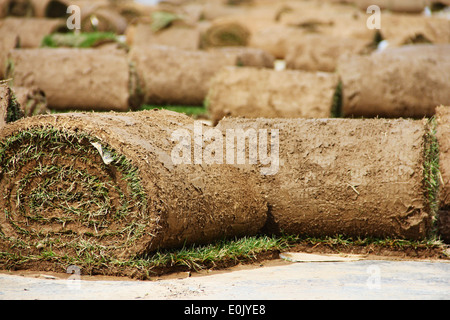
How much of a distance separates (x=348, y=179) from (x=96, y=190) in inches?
70.7

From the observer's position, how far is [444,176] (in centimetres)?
453

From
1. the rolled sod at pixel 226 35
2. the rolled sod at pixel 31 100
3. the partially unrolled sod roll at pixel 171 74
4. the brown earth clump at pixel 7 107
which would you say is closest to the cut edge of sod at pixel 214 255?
the brown earth clump at pixel 7 107

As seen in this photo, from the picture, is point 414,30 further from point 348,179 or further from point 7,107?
point 7,107

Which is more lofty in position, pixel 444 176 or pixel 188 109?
pixel 188 109

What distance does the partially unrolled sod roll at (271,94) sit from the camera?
7.60 m

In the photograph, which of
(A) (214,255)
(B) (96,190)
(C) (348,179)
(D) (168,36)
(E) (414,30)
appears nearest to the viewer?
(B) (96,190)

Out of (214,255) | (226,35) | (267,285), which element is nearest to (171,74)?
(214,255)

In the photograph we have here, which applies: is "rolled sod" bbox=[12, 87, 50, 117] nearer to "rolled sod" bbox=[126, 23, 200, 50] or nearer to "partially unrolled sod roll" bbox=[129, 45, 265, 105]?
"partially unrolled sod roll" bbox=[129, 45, 265, 105]

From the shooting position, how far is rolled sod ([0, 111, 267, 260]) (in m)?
3.65

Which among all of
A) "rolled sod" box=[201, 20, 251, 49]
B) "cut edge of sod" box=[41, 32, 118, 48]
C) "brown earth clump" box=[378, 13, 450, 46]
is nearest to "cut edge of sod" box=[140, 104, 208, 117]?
"cut edge of sod" box=[41, 32, 118, 48]

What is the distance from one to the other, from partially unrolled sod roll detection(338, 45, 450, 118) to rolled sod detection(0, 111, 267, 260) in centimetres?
419

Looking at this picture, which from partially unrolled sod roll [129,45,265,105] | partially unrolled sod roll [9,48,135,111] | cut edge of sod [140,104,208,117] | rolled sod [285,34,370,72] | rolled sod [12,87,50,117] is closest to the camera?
rolled sod [12,87,50,117]

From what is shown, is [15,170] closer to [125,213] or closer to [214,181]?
[125,213]

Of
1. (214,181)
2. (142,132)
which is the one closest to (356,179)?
(214,181)
